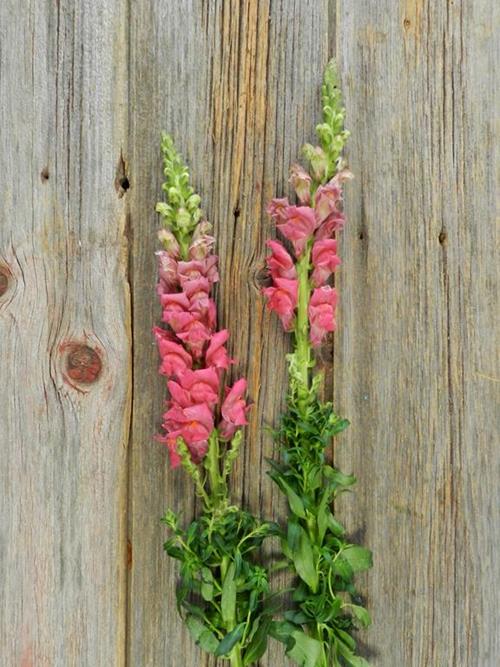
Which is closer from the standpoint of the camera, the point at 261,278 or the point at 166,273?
the point at 166,273

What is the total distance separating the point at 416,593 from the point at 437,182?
780 millimetres

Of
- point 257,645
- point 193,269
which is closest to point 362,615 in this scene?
point 257,645

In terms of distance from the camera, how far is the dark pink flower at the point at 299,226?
142 cm

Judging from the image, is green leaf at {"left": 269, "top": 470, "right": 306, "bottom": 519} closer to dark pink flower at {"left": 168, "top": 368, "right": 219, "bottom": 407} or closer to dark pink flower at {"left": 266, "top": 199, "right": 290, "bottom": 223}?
dark pink flower at {"left": 168, "top": 368, "right": 219, "bottom": 407}

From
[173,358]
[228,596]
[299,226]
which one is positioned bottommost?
[228,596]

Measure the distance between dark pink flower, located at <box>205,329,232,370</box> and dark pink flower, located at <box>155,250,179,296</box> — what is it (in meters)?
0.12

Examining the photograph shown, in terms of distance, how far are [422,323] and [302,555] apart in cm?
49

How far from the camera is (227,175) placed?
1556 mm

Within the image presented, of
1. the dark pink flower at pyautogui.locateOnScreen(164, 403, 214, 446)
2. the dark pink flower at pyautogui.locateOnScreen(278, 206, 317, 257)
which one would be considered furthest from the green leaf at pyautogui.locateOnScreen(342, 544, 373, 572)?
the dark pink flower at pyautogui.locateOnScreen(278, 206, 317, 257)

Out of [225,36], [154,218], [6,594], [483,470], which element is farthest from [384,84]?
[6,594]

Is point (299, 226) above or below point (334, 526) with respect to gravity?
above

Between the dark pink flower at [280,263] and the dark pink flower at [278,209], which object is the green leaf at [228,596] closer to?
the dark pink flower at [280,263]

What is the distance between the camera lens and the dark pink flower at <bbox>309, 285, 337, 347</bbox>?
1426mm

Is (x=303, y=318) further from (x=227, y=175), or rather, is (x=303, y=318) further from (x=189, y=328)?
(x=227, y=175)
